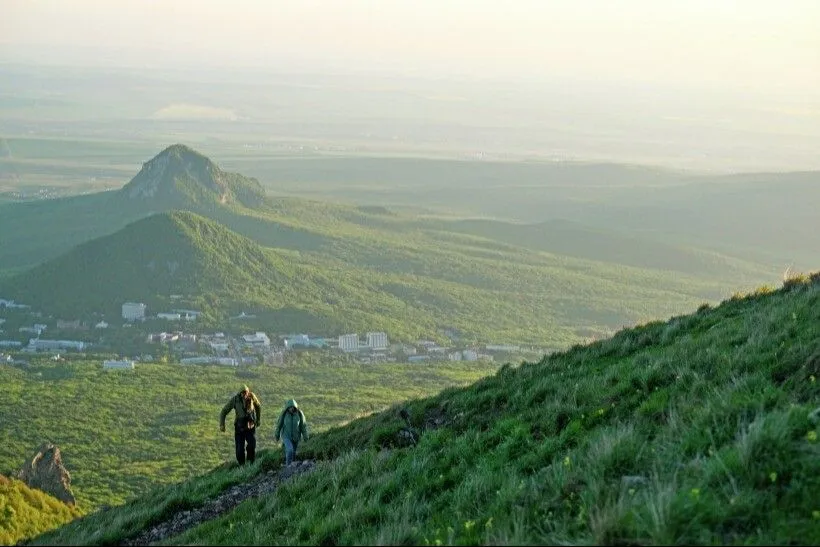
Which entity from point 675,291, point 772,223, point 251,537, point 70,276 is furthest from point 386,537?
point 772,223

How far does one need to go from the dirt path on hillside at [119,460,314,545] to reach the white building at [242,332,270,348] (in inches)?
2779

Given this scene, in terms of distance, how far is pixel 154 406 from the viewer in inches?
2448

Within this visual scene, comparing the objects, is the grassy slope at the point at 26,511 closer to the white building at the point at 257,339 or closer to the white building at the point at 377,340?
the white building at the point at 257,339

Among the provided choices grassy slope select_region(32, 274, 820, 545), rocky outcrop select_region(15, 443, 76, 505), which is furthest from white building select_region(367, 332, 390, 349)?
grassy slope select_region(32, 274, 820, 545)

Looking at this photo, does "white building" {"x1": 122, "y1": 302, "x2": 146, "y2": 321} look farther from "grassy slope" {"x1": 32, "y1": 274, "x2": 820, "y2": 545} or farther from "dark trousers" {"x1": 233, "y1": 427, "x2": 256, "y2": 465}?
"grassy slope" {"x1": 32, "y1": 274, "x2": 820, "y2": 545}

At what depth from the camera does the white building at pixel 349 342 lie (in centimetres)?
8538

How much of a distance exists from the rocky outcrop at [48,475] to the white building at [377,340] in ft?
177

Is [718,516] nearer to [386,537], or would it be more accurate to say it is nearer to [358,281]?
[386,537]

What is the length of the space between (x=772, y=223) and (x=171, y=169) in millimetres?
124740

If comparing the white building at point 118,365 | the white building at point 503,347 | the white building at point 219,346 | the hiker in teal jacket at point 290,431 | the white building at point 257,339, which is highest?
the hiker in teal jacket at point 290,431

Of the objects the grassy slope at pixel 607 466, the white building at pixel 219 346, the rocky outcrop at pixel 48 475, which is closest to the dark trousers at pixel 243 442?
the grassy slope at pixel 607 466

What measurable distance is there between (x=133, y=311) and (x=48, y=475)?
68.8m

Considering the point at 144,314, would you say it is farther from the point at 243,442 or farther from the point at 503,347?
the point at 243,442

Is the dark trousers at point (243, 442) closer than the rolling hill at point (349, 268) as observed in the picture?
Yes
